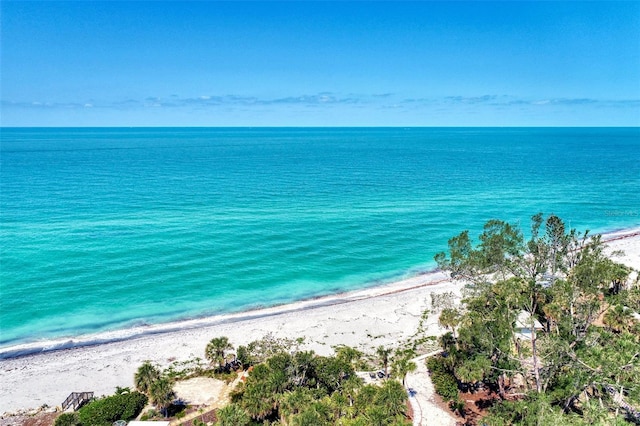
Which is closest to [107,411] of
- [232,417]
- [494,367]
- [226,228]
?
[232,417]

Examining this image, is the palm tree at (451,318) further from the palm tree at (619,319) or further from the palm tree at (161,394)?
the palm tree at (161,394)

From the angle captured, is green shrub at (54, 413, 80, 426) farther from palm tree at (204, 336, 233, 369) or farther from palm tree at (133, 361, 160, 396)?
palm tree at (204, 336, 233, 369)

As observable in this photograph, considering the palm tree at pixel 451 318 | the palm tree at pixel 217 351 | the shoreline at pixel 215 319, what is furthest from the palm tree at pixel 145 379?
the palm tree at pixel 451 318

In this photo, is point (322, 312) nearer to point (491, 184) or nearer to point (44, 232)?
point (44, 232)

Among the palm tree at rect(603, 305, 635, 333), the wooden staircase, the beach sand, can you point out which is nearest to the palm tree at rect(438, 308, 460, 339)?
the beach sand

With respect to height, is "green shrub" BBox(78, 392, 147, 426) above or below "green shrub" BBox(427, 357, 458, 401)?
below

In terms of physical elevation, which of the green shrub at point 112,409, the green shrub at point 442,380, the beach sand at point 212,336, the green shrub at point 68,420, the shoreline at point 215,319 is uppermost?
the green shrub at point 68,420
